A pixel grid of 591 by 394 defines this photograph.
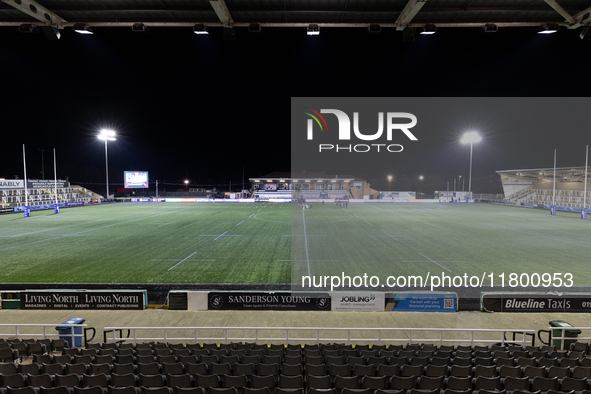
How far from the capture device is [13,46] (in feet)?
55.6

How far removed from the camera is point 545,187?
53.6 metres

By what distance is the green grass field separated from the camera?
48.5 feet

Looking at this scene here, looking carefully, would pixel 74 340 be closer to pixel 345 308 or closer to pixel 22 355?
pixel 22 355

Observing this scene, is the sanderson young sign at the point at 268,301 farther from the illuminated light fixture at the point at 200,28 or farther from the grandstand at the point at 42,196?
the grandstand at the point at 42,196

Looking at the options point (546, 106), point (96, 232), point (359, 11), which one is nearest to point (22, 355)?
point (359, 11)

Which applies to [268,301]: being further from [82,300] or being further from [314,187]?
[314,187]

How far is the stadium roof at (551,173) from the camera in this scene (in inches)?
1674

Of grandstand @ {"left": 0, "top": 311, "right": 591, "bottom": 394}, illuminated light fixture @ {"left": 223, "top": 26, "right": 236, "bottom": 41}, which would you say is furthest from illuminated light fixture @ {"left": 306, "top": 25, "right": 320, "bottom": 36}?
grandstand @ {"left": 0, "top": 311, "right": 591, "bottom": 394}

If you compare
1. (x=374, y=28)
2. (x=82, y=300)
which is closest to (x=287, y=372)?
(x=82, y=300)

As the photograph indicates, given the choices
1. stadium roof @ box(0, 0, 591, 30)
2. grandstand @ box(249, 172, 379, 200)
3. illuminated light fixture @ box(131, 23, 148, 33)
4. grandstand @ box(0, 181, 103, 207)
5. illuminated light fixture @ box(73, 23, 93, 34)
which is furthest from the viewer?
grandstand @ box(249, 172, 379, 200)

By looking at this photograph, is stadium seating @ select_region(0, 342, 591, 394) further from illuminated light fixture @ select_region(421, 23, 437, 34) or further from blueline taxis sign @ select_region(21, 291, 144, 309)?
illuminated light fixture @ select_region(421, 23, 437, 34)

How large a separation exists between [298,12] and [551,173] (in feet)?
185

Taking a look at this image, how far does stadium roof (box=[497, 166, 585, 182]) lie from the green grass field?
61.5 feet

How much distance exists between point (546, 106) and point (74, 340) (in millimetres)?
32087
